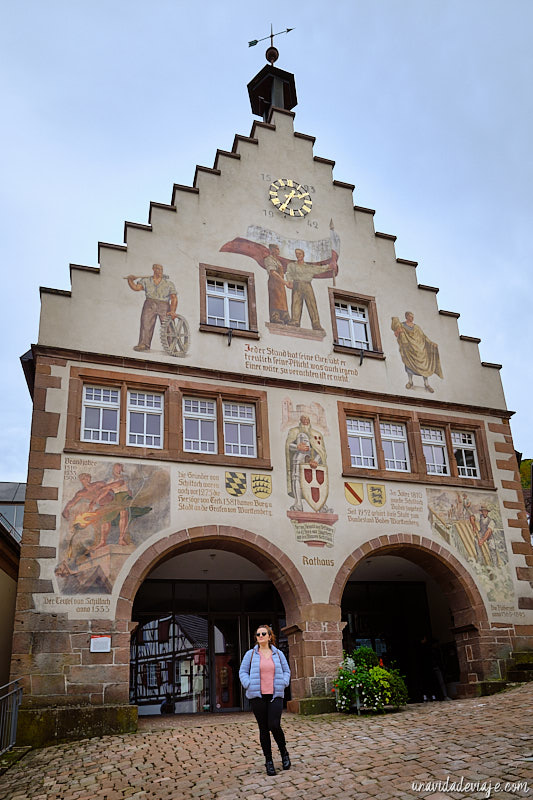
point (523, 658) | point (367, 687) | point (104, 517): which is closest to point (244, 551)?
point (104, 517)

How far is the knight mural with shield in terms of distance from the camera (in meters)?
15.5

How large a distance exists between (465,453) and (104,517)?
8931 millimetres

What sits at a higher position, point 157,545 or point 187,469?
point 187,469

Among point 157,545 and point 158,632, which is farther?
point 158,632

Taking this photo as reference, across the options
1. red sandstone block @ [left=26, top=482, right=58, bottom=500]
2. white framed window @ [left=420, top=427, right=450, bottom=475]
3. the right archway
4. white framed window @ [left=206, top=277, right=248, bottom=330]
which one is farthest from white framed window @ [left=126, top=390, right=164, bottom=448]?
white framed window @ [left=420, top=427, right=450, bottom=475]

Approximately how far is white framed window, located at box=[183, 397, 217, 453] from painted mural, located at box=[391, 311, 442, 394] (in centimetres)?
508

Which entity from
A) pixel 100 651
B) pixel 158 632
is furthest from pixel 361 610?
pixel 100 651

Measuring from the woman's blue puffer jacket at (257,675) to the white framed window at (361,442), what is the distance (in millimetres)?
8425

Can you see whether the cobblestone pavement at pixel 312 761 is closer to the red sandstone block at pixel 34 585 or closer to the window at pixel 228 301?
A: the red sandstone block at pixel 34 585

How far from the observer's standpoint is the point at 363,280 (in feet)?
61.1

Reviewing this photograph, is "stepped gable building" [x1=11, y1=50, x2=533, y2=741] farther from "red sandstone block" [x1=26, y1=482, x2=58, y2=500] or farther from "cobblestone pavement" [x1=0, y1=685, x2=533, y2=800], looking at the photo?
"cobblestone pavement" [x1=0, y1=685, x2=533, y2=800]

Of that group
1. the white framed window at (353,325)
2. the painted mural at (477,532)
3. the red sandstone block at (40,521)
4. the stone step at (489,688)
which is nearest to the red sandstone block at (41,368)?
the red sandstone block at (40,521)

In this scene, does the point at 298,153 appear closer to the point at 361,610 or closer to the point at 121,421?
the point at 121,421

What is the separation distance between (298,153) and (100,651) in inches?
510
